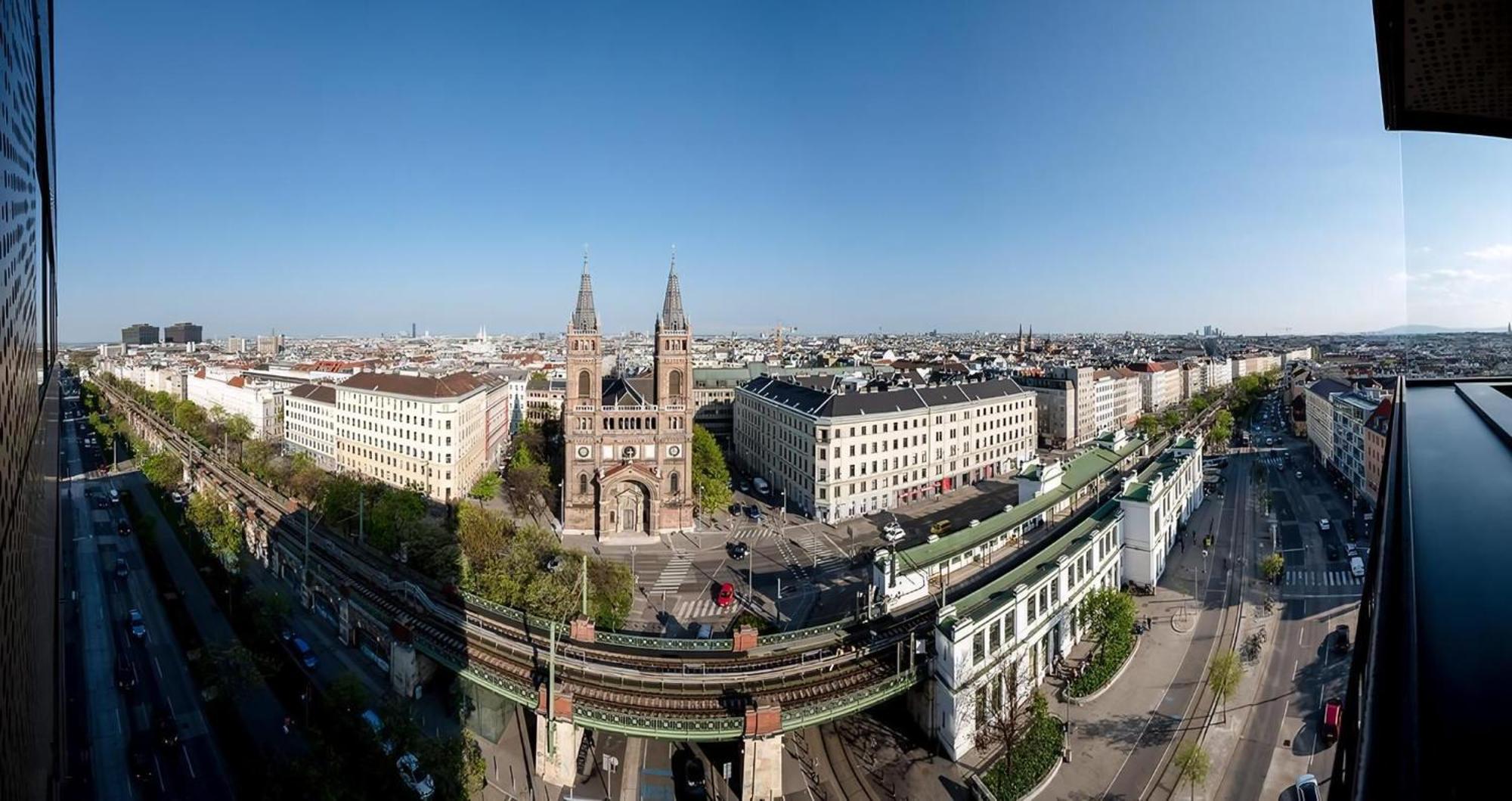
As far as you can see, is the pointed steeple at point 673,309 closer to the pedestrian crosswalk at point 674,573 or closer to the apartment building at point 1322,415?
the pedestrian crosswalk at point 674,573

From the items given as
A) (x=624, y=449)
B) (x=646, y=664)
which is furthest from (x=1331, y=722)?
(x=624, y=449)

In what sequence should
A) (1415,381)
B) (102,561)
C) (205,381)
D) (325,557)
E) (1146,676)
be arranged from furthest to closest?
(205,381) → (102,561) → (325,557) → (1146,676) → (1415,381)

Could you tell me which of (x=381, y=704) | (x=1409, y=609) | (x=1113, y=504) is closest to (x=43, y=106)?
(x=381, y=704)

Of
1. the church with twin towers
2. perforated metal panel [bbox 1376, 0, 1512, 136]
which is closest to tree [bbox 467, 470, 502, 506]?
the church with twin towers

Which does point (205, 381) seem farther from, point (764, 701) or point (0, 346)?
point (0, 346)

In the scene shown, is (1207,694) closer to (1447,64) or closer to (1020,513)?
(1020,513)
